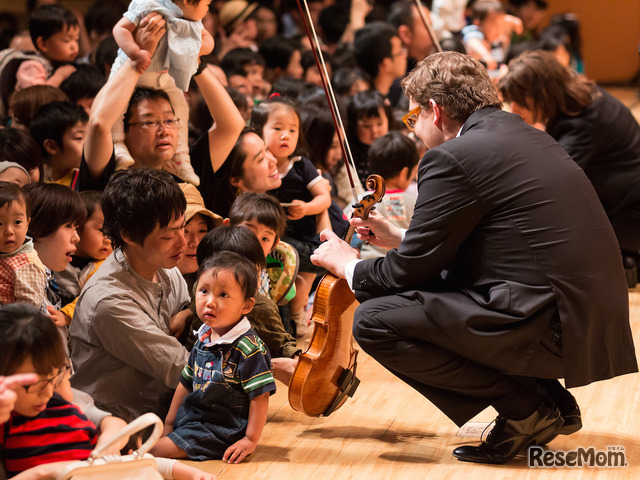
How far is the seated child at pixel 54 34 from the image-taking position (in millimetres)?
5398

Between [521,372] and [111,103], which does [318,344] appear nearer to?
[521,372]

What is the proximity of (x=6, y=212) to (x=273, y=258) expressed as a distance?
47.5 inches

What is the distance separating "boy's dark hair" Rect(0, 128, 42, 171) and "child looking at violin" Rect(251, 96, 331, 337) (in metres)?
1.05

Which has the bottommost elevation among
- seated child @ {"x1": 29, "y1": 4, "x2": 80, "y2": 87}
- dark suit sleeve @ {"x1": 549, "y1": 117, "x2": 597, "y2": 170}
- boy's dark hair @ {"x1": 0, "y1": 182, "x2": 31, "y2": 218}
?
dark suit sleeve @ {"x1": 549, "y1": 117, "x2": 597, "y2": 170}

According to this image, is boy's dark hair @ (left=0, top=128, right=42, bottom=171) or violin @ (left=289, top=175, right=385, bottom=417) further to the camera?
boy's dark hair @ (left=0, top=128, right=42, bottom=171)

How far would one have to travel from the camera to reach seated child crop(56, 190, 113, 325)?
3.32 m

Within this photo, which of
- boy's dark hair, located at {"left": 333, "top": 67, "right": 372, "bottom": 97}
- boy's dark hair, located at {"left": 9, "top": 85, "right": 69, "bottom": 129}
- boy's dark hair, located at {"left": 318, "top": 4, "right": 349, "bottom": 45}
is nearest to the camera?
boy's dark hair, located at {"left": 9, "top": 85, "right": 69, "bottom": 129}

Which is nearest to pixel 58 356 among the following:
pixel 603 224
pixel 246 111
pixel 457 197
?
pixel 457 197

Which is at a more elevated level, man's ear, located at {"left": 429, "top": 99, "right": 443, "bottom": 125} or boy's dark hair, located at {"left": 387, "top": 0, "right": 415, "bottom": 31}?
man's ear, located at {"left": 429, "top": 99, "right": 443, "bottom": 125}

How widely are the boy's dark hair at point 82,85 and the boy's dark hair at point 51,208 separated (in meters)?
1.64

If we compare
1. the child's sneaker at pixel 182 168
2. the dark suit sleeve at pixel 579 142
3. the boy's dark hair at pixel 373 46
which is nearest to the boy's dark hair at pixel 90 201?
the child's sneaker at pixel 182 168

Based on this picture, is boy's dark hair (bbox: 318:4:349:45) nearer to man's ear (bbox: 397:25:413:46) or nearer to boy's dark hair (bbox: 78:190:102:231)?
man's ear (bbox: 397:25:413:46)

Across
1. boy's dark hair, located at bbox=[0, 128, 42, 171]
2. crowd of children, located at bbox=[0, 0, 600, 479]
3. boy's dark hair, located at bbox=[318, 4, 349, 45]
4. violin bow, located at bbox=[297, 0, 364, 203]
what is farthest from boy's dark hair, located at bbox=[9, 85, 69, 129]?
boy's dark hair, located at bbox=[318, 4, 349, 45]

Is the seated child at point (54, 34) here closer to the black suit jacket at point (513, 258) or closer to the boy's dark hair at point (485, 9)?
the black suit jacket at point (513, 258)
